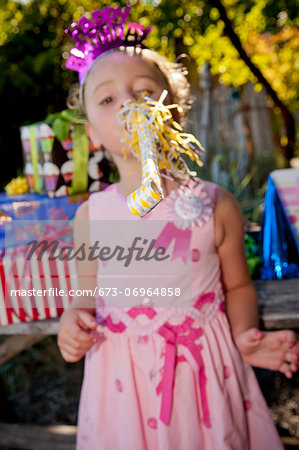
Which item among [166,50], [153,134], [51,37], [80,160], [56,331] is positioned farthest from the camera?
[51,37]

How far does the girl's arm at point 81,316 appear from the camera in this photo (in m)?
0.98

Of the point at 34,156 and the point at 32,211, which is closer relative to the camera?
the point at 32,211

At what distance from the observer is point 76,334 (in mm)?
974

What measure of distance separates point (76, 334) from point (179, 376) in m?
0.27

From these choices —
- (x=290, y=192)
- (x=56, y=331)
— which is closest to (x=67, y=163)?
(x=56, y=331)

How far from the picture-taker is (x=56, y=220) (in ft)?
5.03

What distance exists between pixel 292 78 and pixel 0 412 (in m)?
5.93

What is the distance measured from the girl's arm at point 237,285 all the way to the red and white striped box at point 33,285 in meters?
0.51

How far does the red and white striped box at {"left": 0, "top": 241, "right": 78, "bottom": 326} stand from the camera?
1294 millimetres

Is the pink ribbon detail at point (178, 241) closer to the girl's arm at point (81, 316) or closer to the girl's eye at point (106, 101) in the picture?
the girl's arm at point (81, 316)

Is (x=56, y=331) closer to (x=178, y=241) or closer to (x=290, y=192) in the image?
(x=178, y=241)

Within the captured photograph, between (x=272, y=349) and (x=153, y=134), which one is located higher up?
(x=153, y=134)

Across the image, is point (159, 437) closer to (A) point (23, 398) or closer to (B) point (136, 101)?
(B) point (136, 101)

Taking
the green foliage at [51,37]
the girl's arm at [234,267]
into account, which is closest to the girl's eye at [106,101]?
the girl's arm at [234,267]
